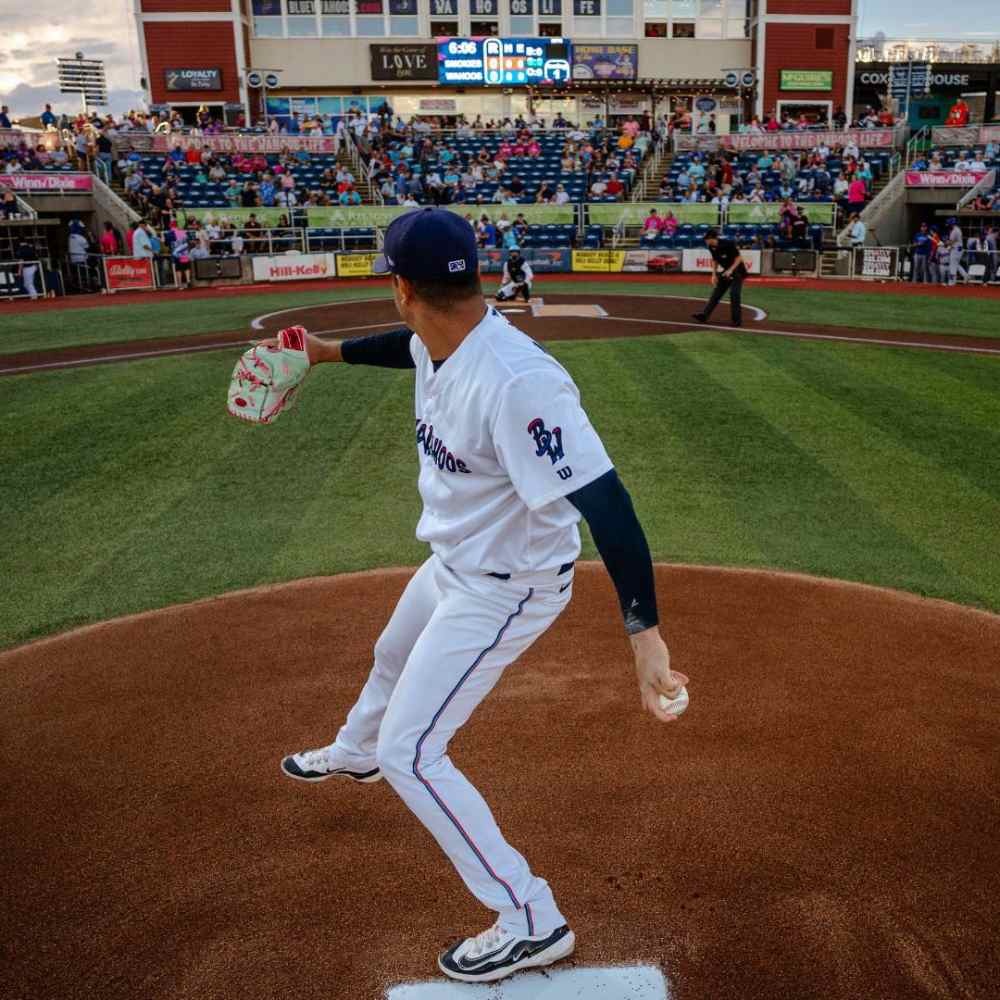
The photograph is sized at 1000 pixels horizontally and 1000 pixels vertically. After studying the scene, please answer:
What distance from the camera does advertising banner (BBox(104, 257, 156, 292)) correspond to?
2653cm

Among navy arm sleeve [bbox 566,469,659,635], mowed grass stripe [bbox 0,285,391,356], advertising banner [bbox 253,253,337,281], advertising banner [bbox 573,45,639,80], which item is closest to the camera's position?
navy arm sleeve [bbox 566,469,659,635]

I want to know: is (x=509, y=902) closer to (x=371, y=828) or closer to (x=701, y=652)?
(x=371, y=828)

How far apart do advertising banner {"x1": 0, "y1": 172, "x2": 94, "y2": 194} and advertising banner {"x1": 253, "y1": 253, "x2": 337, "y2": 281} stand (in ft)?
28.1

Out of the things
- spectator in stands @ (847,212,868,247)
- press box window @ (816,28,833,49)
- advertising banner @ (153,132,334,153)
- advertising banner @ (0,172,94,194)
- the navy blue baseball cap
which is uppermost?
press box window @ (816,28,833,49)

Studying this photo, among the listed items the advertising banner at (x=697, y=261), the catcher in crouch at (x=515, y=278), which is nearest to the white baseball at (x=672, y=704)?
the catcher in crouch at (x=515, y=278)

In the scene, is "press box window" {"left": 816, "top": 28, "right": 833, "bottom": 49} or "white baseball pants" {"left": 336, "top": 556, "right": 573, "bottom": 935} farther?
"press box window" {"left": 816, "top": 28, "right": 833, "bottom": 49}

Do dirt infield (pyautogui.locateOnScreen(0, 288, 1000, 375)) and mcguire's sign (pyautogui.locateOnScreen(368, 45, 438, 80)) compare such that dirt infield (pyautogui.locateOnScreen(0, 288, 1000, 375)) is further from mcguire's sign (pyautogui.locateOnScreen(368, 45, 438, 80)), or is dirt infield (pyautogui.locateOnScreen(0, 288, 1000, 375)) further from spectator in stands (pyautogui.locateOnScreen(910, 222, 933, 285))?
mcguire's sign (pyautogui.locateOnScreen(368, 45, 438, 80))

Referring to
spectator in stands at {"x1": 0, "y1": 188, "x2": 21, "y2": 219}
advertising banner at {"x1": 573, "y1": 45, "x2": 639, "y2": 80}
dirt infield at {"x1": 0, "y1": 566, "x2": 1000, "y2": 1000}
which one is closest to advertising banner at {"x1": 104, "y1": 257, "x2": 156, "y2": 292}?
spectator in stands at {"x1": 0, "y1": 188, "x2": 21, "y2": 219}

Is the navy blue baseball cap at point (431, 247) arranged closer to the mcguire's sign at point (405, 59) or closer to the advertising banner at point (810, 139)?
the advertising banner at point (810, 139)

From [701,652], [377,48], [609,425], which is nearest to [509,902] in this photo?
[701,652]

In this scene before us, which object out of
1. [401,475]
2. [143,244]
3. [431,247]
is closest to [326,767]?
[431,247]

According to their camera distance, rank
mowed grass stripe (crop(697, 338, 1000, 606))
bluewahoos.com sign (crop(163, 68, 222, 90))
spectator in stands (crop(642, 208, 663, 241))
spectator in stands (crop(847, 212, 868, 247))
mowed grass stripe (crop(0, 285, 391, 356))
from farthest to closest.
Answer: bluewahoos.com sign (crop(163, 68, 222, 90))
spectator in stands (crop(642, 208, 663, 241))
spectator in stands (crop(847, 212, 868, 247))
mowed grass stripe (crop(0, 285, 391, 356))
mowed grass stripe (crop(697, 338, 1000, 606))

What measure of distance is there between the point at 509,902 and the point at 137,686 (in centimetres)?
309

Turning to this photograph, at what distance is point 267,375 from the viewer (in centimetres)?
392
